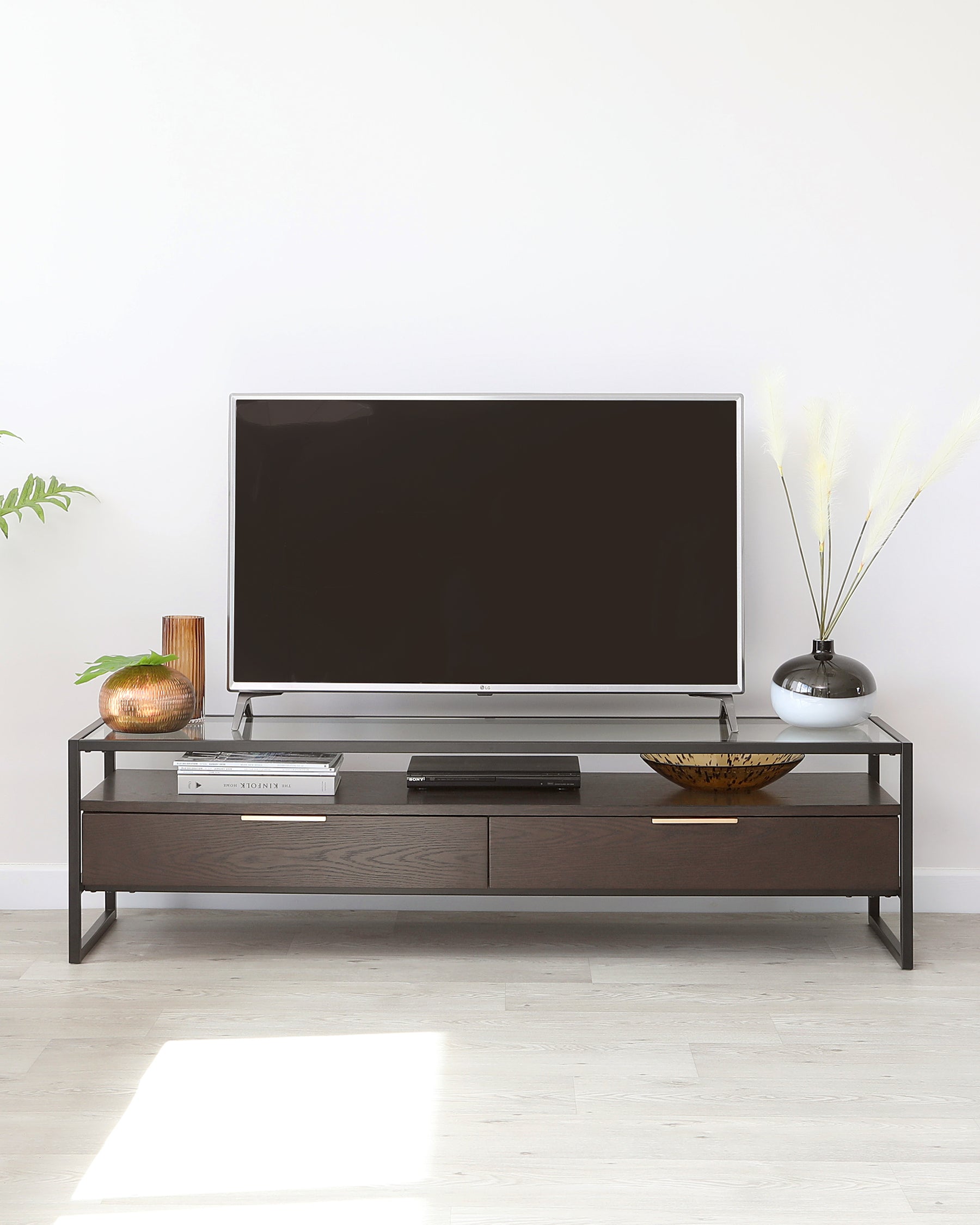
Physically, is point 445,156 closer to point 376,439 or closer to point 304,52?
point 304,52

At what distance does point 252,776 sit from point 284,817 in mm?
123

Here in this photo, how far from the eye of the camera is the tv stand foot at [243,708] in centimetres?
270

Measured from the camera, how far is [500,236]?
→ 2.87 m

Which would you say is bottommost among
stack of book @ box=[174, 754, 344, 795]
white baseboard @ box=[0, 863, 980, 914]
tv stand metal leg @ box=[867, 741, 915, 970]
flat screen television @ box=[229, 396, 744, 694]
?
white baseboard @ box=[0, 863, 980, 914]

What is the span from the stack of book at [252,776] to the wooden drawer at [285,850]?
2.5 inches

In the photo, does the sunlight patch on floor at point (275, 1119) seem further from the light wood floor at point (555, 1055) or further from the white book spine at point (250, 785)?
the white book spine at point (250, 785)

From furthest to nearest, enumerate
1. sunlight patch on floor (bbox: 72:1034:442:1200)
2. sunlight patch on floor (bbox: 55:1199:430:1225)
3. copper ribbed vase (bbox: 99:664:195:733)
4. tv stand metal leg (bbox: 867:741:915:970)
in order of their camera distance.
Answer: copper ribbed vase (bbox: 99:664:195:733) < tv stand metal leg (bbox: 867:741:915:970) < sunlight patch on floor (bbox: 72:1034:442:1200) < sunlight patch on floor (bbox: 55:1199:430:1225)

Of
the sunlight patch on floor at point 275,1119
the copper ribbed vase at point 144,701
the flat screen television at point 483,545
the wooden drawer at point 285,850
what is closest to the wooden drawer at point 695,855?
the wooden drawer at point 285,850


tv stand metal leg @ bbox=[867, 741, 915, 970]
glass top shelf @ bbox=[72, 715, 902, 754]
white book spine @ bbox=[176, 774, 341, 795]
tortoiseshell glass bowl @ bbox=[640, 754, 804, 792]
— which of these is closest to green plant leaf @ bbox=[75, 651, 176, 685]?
glass top shelf @ bbox=[72, 715, 902, 754]

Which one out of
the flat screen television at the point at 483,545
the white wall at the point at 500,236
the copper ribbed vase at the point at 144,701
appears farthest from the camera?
the white wall at the point at 500,236

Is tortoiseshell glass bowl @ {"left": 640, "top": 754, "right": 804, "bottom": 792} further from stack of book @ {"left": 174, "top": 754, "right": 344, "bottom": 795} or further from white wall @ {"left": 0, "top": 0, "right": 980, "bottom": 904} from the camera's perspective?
stack of book @ {"left": 174, "top": 754, "right": 344, "bottom": 795}

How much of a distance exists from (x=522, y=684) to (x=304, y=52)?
5.68ft

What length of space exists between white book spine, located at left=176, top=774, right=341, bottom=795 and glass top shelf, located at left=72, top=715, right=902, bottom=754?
3.0 inches

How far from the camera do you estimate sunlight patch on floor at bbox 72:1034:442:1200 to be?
5.67ft
